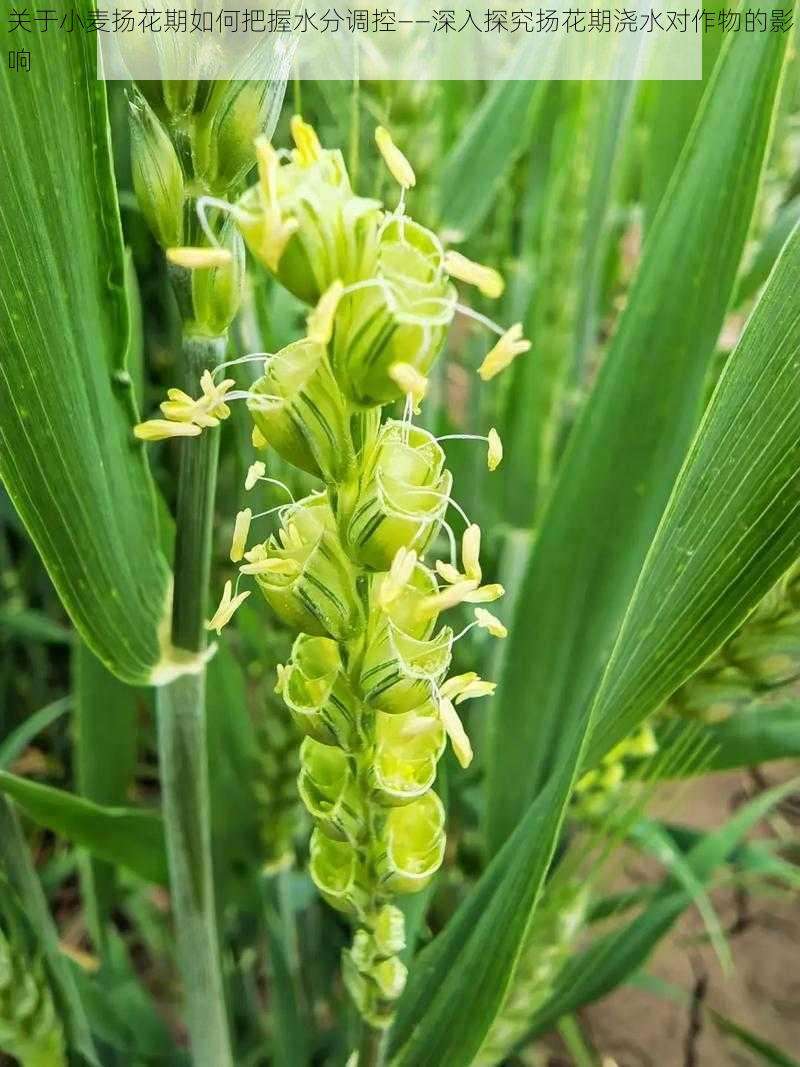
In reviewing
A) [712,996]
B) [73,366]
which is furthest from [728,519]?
[712,996]

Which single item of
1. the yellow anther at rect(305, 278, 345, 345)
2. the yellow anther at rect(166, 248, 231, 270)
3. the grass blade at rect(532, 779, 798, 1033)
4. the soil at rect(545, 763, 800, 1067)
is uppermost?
the yellow anther at rect(166, 248, 231, 270)

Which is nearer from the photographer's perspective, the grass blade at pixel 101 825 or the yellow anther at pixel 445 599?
the yellow anther at pixel 445 599

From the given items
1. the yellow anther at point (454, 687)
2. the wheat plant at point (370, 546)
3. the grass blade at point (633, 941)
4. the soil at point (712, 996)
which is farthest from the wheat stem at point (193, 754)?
the soil at point (712, 996)

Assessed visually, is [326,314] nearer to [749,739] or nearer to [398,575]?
[398,575]

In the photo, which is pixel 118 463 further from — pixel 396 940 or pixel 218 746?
pixel 218 746

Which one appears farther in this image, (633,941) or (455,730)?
(633,941)

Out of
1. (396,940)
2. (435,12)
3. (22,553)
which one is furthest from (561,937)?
(22,553)

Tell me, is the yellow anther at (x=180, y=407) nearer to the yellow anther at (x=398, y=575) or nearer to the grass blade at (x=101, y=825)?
the yellow anther at (x=398, y=575)

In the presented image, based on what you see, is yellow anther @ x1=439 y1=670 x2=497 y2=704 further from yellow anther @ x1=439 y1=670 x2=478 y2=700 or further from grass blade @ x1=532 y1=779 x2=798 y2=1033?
grass blade @ x1=532 y1=779 x2=798 y2=1033

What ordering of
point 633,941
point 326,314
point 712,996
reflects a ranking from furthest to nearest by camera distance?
point 712,996 < point 633,941 < point 326,314

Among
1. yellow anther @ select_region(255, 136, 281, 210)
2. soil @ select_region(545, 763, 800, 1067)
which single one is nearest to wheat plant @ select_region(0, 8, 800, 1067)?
yellow anther @ select_region(255, 136, 281, 210)

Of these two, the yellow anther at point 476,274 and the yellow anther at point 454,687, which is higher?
the yellow anther at point 476,274
